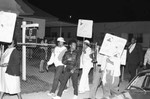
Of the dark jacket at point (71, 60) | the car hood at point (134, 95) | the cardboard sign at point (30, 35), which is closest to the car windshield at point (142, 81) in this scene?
the car hood at point (134, 95)

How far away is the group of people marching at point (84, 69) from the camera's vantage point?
6934mm

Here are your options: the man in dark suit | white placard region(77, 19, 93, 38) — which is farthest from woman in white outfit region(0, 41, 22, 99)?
the man in dark suit

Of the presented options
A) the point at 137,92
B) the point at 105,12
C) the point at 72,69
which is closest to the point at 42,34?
the point at 72,69

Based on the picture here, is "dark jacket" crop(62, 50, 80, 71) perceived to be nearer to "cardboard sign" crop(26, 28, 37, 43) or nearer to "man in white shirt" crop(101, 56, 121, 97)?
"man in white shirt" crop(101, 56, 121, 97)

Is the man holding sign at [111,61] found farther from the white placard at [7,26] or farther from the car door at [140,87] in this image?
the white placard at [7,26]

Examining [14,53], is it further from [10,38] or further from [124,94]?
[124,94]

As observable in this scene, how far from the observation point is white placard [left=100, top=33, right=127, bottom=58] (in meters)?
6.58

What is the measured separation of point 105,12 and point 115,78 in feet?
140

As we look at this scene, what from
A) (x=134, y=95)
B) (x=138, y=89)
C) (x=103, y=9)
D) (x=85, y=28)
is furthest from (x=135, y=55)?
(x=103, y=9)

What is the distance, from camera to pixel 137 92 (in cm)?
470

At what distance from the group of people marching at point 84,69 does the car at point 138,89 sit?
1.38 meters

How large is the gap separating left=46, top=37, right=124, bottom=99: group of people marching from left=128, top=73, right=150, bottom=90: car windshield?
134 centimetres

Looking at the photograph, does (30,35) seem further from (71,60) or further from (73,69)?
(73,69)

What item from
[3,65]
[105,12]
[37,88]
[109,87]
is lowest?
[37,88]
